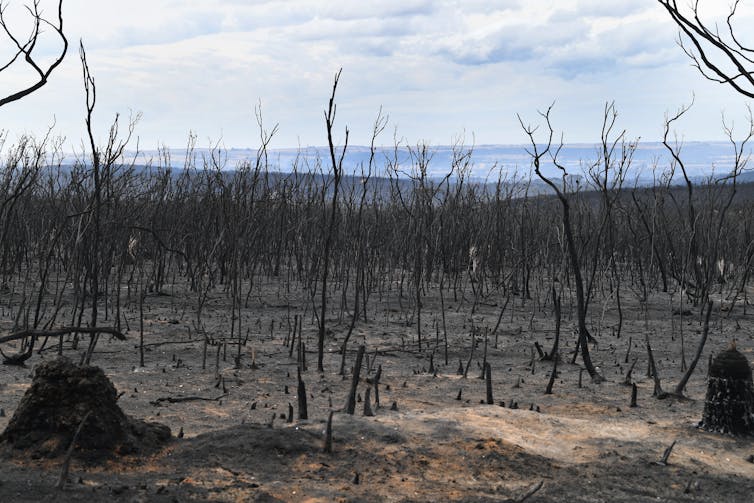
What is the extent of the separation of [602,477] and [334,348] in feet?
12.0

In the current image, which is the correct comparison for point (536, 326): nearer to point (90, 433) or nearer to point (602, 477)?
point (602, 477)

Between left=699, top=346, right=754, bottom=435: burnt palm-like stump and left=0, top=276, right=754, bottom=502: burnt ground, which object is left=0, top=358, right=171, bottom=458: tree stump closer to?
left=0, top=276, right=754, bottom=502: burnt ground

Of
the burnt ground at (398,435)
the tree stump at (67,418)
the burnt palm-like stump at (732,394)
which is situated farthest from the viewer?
the burnt palm-like stump at (732,394)

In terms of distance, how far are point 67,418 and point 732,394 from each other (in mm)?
3383

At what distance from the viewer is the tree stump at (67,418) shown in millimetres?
3068

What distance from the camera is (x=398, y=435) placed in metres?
3.55

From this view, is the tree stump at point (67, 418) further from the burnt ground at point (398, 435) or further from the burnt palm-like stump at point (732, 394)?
the burnt palm-like stump at point (732, 394)

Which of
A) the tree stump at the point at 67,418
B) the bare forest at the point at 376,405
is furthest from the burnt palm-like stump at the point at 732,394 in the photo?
the tree stump at the point at 67,418

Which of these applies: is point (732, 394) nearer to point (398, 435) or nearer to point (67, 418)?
point (398, 435)

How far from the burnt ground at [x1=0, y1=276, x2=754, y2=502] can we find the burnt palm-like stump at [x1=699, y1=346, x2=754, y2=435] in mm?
103

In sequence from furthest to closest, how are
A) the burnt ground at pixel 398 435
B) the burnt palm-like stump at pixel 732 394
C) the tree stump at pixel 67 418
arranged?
the burnt palm-like stump at pixel 732 394 → the tree stump at pixel 67 418 → the burnt ground at pixel 398 435

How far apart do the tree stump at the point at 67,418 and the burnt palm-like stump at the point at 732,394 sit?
298 centimetres

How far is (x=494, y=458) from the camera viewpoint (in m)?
3.39

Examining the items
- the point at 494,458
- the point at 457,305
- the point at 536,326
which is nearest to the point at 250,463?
the point at 494,458
